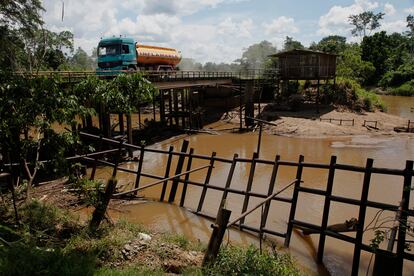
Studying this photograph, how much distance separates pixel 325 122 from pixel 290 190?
640 inches

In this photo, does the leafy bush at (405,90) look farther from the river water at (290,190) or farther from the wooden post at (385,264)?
the wooden post at (385,264)

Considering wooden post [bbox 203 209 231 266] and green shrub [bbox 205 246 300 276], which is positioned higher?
wooden post [bbox 203 209 231 266]

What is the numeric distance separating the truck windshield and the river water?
7.97 metres

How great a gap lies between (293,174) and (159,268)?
37.3 ft

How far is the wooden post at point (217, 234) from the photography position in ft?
18.3

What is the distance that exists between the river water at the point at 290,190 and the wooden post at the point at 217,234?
10.5ft

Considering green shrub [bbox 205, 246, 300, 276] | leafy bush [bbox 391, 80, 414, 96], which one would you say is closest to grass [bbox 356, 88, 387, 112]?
leafy bush [bbox 391, 80, 414, 96]

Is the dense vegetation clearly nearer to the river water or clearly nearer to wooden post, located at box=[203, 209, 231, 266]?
wooden post, located at box=[203, 209, 231, 266]

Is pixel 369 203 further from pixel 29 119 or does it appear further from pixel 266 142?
pixel 266 142

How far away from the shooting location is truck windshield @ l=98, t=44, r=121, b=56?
26.6 metres

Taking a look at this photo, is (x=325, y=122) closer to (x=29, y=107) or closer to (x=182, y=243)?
(x=182, y=243)

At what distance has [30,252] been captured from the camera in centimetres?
609

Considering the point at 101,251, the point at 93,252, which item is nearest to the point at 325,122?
the point at 101,251

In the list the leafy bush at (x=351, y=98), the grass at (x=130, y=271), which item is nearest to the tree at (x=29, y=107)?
the grass at (x=130, y=271)
